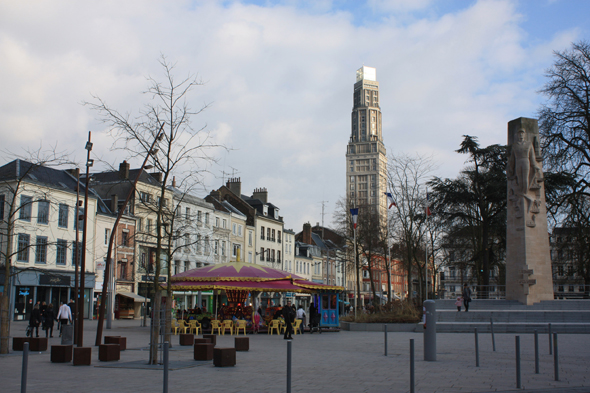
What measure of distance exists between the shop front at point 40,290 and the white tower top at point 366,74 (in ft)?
528

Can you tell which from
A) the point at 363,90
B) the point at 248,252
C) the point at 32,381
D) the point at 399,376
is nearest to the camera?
the point at 32,381

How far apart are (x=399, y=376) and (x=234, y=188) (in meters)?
63.2

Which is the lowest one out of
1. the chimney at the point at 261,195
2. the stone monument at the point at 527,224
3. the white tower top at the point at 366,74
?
the stone monument at the point at 527,224

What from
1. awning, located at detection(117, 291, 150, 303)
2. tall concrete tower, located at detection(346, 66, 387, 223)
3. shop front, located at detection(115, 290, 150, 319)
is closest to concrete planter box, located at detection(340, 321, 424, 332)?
awning, located at detection(117, 291, 150, 303)

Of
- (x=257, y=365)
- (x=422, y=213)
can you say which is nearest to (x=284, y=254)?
(x=422, y=213)

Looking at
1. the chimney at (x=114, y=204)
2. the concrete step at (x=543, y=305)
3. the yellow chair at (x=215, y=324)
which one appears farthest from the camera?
the chimney at (x=114, y=204)

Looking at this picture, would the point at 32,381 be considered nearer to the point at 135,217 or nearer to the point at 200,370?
the point at 200,370

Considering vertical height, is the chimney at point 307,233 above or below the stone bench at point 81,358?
above

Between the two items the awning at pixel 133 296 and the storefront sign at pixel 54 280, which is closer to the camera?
the storefront sign at pixel 54 280

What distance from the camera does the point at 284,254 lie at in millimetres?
77188

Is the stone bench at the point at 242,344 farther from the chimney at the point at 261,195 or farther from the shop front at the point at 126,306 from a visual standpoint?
the chimney at the point at 261,195

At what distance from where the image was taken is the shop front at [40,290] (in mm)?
38844

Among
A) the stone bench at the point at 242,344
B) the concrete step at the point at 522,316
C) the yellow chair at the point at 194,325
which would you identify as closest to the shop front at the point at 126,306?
the yellow chair at the point at 194,325

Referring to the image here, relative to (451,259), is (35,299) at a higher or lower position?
lower
